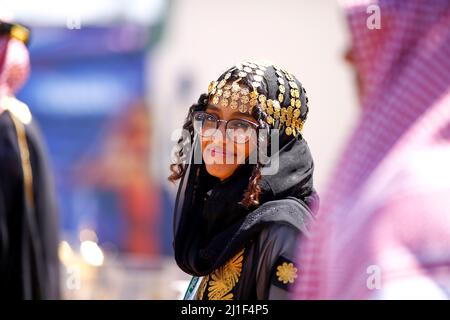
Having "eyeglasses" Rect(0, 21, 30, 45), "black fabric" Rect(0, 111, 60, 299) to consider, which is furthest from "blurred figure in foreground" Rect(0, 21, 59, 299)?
"eyeglasses" Rect(0, 21, 30, 45)

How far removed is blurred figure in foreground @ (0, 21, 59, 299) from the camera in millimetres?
3105

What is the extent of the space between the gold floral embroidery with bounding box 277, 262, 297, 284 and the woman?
15 mm

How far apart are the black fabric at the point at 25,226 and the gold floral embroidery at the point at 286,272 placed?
156 cm

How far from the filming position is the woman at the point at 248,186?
5.97ft

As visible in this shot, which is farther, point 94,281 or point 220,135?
point 94,281

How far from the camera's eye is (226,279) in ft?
6.09

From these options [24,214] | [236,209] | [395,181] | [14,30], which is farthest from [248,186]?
[14,30]

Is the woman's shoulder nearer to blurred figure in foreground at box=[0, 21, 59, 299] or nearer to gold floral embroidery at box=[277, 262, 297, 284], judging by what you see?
gold floral embroidery at box=[277, 262, 297, 284]

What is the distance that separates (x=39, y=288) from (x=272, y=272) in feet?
5.19

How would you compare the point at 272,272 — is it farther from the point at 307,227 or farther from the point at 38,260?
the point at 38,260

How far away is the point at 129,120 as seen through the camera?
301 inches

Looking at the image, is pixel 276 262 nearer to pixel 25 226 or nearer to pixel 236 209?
pixel 236 209

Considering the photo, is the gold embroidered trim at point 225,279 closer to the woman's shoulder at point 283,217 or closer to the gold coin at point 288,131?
the woman's shoulder at point 283,217
